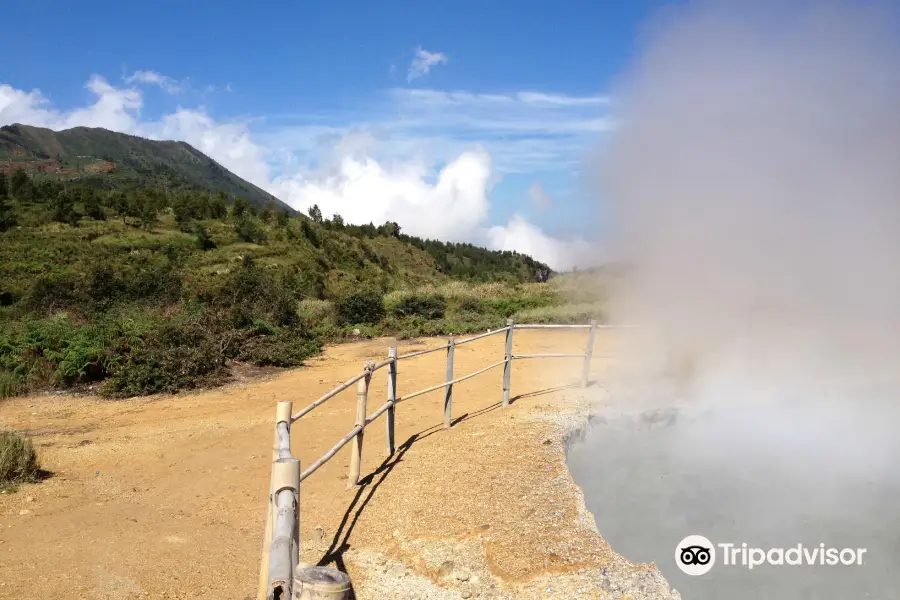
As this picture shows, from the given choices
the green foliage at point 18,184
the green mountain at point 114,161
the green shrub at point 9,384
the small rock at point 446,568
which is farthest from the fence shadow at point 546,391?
the green mountain at point 114,161

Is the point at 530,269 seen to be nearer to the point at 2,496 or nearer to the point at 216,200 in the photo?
the point at 216,200

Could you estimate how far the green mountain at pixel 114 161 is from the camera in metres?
58.9

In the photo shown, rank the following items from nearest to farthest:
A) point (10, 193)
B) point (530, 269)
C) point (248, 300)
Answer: point (248, 300) < point (10, 193) < point (530, 269)

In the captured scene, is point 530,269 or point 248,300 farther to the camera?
point 530,269

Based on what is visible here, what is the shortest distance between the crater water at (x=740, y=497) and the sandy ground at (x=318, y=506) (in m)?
0.42

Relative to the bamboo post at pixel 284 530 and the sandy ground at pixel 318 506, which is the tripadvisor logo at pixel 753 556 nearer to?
the sandy ground at pixel 318 506

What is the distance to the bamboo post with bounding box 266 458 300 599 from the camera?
2.45 meters

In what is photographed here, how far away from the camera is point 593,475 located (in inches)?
237

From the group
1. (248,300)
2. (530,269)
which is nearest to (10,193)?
(248,300)

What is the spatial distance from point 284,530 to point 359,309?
15622 millimetres

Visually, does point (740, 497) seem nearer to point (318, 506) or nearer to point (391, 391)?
point (391, 391)

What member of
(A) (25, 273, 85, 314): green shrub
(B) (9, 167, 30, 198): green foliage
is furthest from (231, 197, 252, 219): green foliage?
(A) (25, 273, 85, 314): green shrub

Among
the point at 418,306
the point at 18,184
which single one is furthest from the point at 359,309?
the point at 18,184

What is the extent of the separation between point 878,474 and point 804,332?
103 inches
